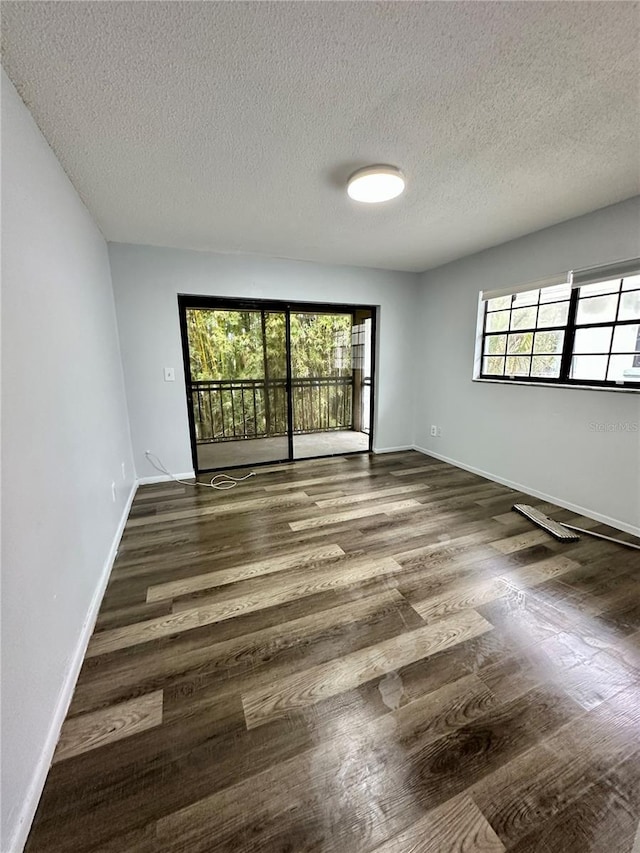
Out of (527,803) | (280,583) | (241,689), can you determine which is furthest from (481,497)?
(241,689)

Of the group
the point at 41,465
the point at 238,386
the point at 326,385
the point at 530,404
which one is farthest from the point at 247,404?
the point at 530,404

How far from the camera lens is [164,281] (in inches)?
127

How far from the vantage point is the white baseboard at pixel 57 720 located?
883 mm

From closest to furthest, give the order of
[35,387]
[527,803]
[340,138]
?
[527,803], [35,387], [340,138]

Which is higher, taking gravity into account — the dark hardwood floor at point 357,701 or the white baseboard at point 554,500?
the white baseboard at point 554,500

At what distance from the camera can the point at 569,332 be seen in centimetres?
273

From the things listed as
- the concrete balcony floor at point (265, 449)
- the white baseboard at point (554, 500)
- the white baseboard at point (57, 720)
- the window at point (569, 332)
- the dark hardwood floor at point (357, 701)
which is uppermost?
the window at point (569, 332)

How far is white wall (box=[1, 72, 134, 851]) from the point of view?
0.95 meters

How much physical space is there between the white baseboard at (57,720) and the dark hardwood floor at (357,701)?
3cm

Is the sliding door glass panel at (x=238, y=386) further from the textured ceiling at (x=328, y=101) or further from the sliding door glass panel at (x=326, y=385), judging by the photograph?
the textured ceiling at (x=328, y=101)

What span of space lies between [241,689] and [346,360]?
158 inches

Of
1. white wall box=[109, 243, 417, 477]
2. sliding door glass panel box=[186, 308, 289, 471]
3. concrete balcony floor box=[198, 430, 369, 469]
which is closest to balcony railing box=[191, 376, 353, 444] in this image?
sliding door glass panel box=[186, 308, 289, 471]

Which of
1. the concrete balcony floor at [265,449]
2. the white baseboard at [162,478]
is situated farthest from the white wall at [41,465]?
the concrete balcony floor at [265,449]

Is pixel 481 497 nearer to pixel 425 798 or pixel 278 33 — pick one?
pixel 425 798
